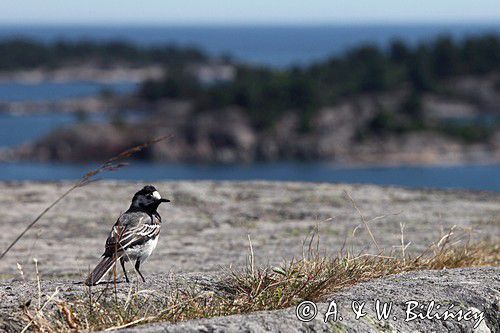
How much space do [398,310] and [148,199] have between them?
138cm

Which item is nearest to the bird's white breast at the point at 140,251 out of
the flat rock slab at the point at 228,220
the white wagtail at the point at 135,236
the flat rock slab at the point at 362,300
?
the white wagtail at the point at 135,236

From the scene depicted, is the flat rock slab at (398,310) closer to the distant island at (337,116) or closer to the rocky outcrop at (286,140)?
the rocky outcrop at (286,140)

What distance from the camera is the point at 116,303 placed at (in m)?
3.64

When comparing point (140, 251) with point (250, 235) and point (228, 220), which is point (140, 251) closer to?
point (250, 235)

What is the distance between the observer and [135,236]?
427 cm

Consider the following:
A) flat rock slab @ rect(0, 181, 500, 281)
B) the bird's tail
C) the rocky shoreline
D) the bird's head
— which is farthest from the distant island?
the bird's tail

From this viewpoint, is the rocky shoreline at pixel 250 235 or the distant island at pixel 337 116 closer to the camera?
the rocky shoreline at pixel 250 235

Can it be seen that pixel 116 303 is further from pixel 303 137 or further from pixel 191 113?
pixel 191 113

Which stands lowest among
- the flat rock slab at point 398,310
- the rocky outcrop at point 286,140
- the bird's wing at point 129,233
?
the rocky outcrop at point 286,140

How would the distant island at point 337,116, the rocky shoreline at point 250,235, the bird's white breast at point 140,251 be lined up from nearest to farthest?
the rocky shoreline at point 250,235 → the bird's white breast at point 140,251 → the distant island at point 337,116

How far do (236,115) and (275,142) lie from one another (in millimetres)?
5660

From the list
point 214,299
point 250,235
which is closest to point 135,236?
point 214,299

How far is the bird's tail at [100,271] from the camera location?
3938 millimetres

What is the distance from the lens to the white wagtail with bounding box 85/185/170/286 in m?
4.05
